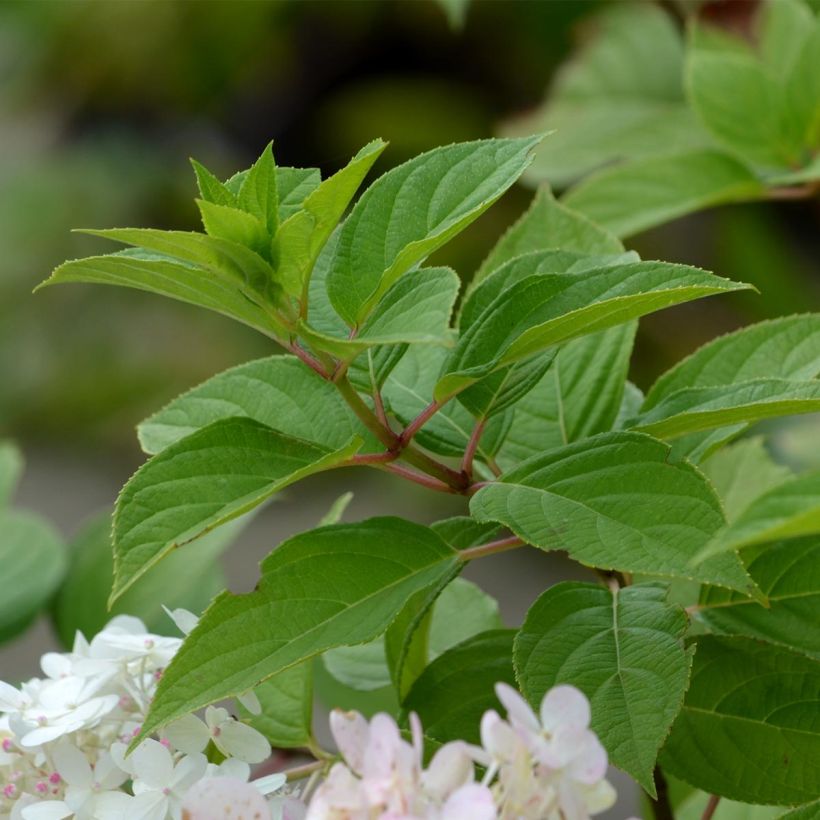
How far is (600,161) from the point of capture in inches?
42.2

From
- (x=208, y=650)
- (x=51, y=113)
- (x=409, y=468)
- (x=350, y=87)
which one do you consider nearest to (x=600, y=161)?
(x=409, y=468)

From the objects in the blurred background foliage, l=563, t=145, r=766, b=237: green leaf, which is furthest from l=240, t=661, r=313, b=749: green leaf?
the blurred background foliage

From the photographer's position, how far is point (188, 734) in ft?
1.46

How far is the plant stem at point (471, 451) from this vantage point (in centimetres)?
48

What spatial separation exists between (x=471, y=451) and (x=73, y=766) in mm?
195

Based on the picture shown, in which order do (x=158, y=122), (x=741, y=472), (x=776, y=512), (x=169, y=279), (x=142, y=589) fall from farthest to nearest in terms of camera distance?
(x=158, y=122)
(x=142, y=589)
(x=741, y=472)
(x=169, y=279)
(x=776, y=512)

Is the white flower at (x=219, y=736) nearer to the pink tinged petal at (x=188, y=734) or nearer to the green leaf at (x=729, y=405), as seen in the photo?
the pink tinged petal at (x=188, y=734)

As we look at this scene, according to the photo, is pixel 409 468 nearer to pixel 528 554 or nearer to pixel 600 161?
pixel 600 161

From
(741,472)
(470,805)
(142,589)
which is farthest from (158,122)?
(470,805)

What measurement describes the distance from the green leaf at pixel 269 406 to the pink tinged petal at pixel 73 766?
0.40 ft

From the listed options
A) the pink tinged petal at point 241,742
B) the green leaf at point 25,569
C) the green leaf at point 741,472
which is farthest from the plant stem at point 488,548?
the green leaf at point 25,569

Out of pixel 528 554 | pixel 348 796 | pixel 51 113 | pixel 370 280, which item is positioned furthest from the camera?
pixel 51 113

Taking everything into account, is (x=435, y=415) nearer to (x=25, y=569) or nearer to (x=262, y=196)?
(x=262, y=196)

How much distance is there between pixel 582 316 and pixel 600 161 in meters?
0.71
